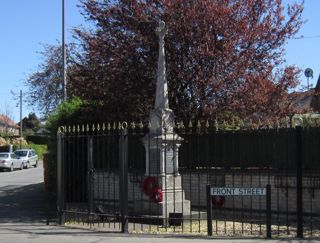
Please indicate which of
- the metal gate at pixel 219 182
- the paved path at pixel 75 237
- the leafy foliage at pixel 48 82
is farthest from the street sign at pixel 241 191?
the leafy foliage at pixel 48 82

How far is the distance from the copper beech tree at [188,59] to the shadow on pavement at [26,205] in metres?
3.32

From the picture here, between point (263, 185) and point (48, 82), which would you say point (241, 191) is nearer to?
point (263, 185)

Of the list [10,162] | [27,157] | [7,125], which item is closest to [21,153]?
[27,157]

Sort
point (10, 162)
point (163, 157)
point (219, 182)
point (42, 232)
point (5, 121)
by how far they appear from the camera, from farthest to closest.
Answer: point (5, 121)
point (10, 162)
point (219, 182)
point (163, 157)
point (42, 232)

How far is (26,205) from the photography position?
17391 mm

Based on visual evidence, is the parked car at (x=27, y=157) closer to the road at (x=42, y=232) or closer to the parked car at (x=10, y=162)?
the parked car at (x=10, y=162)

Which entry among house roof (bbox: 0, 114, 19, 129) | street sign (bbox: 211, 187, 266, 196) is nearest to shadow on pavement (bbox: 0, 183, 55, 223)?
street sign (bbox: 211, 187, 266, 196)

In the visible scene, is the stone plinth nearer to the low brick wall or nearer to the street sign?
the low brick wall

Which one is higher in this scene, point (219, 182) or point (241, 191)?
point (241, 191)

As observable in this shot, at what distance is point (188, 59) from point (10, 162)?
2976 cm

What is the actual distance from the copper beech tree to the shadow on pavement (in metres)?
3.32

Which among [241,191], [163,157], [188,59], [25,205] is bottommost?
[25,205]

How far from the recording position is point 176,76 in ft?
49.0

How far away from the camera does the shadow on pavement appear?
14.3 m
